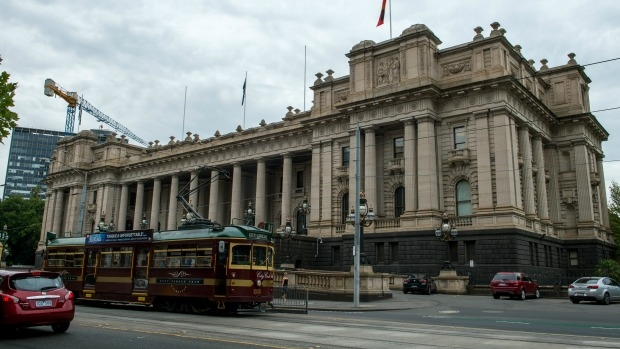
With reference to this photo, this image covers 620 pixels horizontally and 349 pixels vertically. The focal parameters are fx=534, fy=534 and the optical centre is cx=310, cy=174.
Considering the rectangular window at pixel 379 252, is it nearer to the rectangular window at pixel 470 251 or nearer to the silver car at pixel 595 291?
the rectangular window at pixel 470 251

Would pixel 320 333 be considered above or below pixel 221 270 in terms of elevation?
below

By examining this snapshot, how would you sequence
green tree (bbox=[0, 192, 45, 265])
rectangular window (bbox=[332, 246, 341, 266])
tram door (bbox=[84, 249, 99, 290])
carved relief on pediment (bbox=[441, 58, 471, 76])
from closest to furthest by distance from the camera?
tram door (bbox=[84, 249, 99, 290]) → carved relief on pediment (bbox=[441, 58, 471, 76]) → rectangular window (bbox=[332, 246, 341, 266]) → green tree (bbox=[0, 192, 45, 265])

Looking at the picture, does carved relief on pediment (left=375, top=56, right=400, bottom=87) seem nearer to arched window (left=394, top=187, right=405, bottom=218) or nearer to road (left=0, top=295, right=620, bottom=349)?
arched window (left=394, top=187, right=405, bottom=218)

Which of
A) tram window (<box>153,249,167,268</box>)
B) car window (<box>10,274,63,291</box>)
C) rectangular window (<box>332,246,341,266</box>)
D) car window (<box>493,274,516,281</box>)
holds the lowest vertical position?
car window (<box>10,274,63,291</box>)

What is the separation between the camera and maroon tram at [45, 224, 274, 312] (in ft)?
65.0

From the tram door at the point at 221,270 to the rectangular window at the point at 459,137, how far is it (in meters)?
27.7

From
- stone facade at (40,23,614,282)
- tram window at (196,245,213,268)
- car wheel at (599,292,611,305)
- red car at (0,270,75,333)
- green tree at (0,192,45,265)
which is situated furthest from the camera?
green tree at (0,192,45,265)

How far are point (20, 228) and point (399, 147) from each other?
70.1m

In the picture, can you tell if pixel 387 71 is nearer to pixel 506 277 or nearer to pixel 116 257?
pixel 506 277

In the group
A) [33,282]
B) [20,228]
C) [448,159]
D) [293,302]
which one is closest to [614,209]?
[448,159]

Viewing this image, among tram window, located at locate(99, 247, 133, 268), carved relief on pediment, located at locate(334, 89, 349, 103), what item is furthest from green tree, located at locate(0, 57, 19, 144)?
carved relief on pediment, located at locate(334, 89, 349, 103)

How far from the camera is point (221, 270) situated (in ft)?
65.0

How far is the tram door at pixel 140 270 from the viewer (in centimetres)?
2223

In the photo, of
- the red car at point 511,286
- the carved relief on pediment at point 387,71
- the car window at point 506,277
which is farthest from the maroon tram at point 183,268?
the carved relief on pediment at point 387,71
